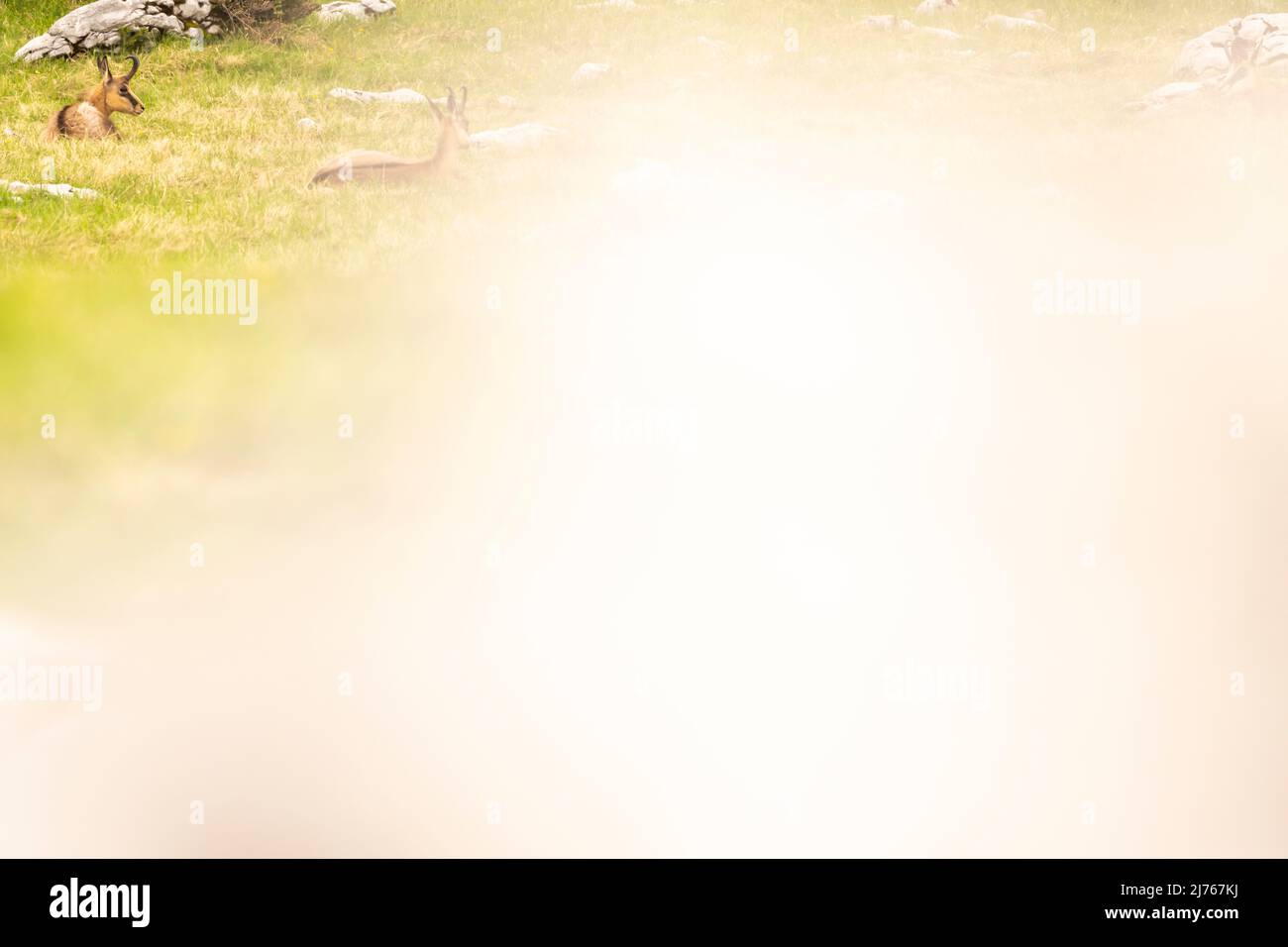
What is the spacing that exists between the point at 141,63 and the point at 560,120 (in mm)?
8203

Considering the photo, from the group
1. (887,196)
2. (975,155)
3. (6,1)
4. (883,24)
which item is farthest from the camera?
(883,24)

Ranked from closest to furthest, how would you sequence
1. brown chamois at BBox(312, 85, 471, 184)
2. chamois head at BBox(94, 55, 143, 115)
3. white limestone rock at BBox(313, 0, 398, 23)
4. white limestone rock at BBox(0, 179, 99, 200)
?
white limestone rock at BBox(0, 179, 99, 200)
brown chamois at BBox(312, 85, 471, 184)
chamois head at BBox(94, 55, 143, 115)
white limestone rock at BBox(313, 0, 398, 23)

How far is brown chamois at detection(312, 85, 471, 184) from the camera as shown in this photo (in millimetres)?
12859

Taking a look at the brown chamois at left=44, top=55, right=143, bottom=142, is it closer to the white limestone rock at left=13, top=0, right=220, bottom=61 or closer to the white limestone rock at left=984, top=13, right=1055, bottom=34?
the white limestone rock at left=13, top=0, right=220, bottom=61

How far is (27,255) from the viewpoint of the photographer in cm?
923

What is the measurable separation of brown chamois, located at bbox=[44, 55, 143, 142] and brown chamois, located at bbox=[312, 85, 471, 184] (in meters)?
4.01

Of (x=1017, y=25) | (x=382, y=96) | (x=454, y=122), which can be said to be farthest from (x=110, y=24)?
(x=1017, y=25)

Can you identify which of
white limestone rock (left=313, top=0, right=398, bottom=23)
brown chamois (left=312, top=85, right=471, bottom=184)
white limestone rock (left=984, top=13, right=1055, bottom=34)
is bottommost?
white limestone rock (left=984, top=13, right=1055, bottom=34)

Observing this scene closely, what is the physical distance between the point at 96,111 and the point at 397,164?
4.93m

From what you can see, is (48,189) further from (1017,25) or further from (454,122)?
(1017,25)

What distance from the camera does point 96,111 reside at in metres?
14.8

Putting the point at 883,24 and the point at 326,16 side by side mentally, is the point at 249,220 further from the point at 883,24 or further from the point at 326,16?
the point at 883,24

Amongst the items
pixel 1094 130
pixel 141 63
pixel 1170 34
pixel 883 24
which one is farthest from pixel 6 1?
pixel 1170 34

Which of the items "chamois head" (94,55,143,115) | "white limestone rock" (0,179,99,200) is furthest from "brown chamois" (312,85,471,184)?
"chamois head" (94,55,143,115)
